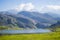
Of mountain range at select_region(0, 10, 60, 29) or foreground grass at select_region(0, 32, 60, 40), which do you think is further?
mountain range at select_region(0, 10, 60, 29)

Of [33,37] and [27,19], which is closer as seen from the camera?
[33,37]

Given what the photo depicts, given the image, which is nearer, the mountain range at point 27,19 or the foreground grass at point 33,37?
the foreground grass at point 33,37

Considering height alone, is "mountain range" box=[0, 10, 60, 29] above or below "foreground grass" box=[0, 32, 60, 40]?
above

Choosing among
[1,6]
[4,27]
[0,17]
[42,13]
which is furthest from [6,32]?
[42,13]

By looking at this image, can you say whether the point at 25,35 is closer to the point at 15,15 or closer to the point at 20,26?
the point at 20,26

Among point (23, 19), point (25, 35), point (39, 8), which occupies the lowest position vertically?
point (25, 35)

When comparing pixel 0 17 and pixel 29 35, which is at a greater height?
pixel 0 17

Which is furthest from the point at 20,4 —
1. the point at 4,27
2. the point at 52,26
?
the point at 52,26

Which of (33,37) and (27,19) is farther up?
(27,19)

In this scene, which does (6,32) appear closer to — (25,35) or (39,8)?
(25,35)

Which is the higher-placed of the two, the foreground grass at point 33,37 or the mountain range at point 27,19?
the mountain range at point 27,19

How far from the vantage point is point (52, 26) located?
20.6ft

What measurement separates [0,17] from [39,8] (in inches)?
61.4

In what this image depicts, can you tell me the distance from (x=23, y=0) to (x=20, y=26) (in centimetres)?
102
